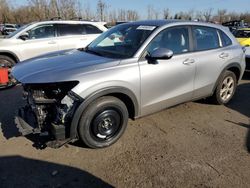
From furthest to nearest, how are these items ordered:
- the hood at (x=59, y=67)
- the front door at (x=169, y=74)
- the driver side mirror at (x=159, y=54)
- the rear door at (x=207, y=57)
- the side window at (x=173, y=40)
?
1. the rear door at (x=207, y=57)
2. the side window at (x=173, y=40)
3. the front door at (x=169, y=74)
4. the driver side mirror at (x=159, y=54)
5. the hood at (x=59, y=67)

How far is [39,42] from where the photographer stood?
26.5 ft

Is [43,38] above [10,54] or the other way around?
above

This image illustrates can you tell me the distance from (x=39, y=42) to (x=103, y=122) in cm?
533

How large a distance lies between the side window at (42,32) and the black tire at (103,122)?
5459 mm

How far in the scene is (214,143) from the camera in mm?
4035

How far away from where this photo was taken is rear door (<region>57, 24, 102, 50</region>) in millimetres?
8438

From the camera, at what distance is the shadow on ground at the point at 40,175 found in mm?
3074

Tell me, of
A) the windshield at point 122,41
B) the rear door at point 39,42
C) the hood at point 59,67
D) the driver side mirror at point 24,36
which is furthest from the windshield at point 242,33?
the driver side mirror at point 24,36

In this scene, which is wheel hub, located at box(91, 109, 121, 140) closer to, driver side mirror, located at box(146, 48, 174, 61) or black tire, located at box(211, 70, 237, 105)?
driver side mirror, located at box(146, 48, 174, 61)

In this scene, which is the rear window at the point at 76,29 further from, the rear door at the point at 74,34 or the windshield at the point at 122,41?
the windshield at the point at 122,41

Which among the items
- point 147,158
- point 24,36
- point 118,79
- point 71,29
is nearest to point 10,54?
Result: point 24,36

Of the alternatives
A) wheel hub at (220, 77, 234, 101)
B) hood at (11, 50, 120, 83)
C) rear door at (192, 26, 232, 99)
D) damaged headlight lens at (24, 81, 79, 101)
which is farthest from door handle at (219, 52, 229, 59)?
damaged headlight lens at (24, 81, 79, 101)

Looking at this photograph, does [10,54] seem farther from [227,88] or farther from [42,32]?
[227,88]

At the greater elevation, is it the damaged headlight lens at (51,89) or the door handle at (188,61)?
the door handle at (188,61)
